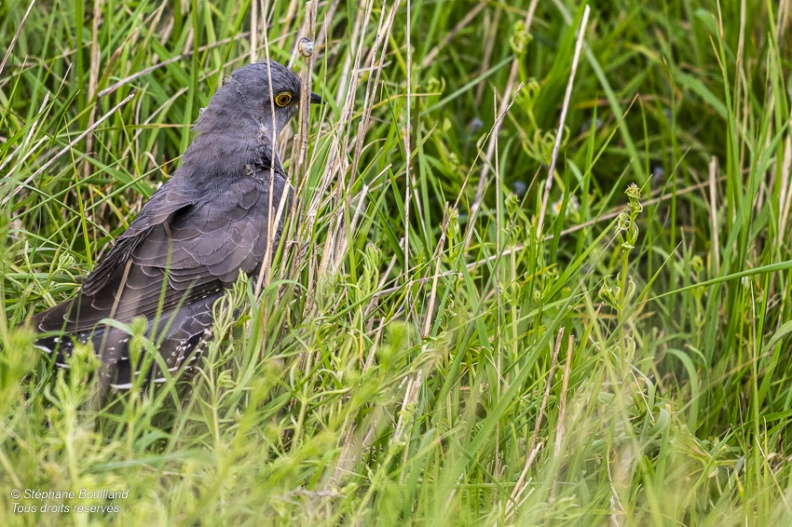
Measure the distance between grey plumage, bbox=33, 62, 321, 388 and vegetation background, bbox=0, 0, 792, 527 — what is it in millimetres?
177

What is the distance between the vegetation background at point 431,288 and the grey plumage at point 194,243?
18cm

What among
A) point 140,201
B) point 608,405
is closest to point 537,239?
point 608,405

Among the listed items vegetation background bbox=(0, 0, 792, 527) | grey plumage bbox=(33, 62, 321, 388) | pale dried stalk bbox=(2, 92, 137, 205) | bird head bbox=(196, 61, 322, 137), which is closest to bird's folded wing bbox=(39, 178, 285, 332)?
grey plumage bbox=(33, 62, 321, 388)

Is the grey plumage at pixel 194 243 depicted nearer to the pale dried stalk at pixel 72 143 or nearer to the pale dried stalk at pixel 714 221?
the pale dried stalk at pixel 72 143

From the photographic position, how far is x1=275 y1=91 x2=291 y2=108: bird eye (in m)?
4.20

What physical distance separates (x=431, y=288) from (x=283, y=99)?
49.1 inches

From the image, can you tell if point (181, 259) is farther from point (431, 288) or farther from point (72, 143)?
point (431, 288)

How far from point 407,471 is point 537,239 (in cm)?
152

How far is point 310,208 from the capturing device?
3.54 meters

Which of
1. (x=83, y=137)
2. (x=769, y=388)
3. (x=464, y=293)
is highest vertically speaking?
(x=83, y=137)

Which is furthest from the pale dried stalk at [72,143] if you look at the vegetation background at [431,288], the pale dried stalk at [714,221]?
the pale dried stalk at [714,221]

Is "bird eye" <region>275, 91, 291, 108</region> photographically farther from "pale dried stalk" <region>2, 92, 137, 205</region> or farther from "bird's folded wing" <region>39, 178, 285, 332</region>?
"pale dried stalk" <region>2, 92, 137, 205</region>

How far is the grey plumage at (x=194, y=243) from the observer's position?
348 cm

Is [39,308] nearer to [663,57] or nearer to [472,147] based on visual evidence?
[472,147]
